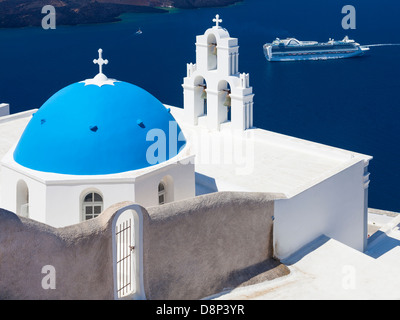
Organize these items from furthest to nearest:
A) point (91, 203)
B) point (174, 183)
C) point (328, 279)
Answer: point (174, 183) < point (328, 279) < point (91, 203)

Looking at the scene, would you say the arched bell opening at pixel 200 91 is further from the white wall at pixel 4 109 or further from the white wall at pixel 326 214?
the white wall at pixel 4 109

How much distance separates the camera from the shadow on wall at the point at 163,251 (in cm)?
→ 1547

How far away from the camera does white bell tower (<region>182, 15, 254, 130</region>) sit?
2642 centimetres

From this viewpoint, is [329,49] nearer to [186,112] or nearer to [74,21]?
[74,21]

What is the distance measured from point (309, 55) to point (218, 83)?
56900mm

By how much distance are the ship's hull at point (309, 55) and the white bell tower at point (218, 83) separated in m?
52.5

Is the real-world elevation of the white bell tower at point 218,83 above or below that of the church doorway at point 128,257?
above

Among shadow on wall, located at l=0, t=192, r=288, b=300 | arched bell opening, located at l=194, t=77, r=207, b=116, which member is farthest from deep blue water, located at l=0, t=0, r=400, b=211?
shadow on wall, located at l=0, t=192, r=288, b=300

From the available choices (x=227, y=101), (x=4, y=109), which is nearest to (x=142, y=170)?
(x=227, y=101)

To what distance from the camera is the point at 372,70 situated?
78062 mm

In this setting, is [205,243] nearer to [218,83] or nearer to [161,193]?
[161,193]

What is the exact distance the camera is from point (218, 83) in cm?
2686

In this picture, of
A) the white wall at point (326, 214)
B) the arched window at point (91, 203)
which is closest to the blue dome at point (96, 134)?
the arched window at point (91, 203)
